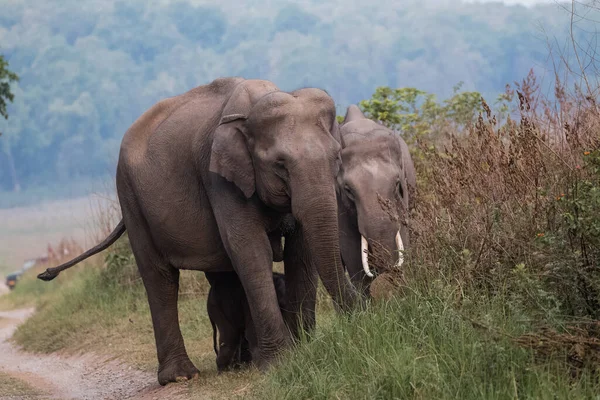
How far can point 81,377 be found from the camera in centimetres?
1173

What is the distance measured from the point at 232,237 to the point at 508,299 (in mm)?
2402

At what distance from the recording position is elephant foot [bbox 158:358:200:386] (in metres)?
9.20

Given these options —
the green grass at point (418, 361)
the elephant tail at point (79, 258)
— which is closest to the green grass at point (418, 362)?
the green grass at point (418, 361)

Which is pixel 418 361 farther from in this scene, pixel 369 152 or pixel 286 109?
pixel 369 152

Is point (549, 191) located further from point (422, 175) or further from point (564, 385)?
point (422, 175)

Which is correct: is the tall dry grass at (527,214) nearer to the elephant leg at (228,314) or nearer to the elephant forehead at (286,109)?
the elephant forehead at (286,109)

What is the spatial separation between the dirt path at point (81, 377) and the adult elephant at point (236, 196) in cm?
55

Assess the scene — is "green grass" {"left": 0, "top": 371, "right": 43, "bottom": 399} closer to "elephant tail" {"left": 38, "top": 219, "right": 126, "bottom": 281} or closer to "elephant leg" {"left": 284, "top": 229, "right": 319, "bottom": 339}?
"elephant tail" {"left": 38, "top": 219, "right": 126, "bottom": 281}

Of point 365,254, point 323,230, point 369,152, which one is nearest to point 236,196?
point 323,230

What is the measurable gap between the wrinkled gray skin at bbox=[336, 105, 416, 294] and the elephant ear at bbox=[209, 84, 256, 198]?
153 centimetres

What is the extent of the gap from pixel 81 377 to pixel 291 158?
17.7 feet

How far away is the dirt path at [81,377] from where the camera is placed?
31.3 ft

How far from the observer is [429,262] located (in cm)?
718

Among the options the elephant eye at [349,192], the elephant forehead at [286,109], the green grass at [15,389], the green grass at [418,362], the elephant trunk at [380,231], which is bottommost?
the green grass at [15,389]
